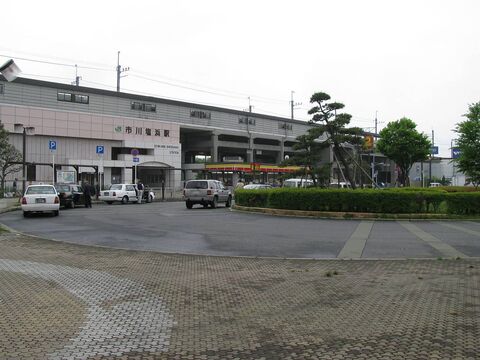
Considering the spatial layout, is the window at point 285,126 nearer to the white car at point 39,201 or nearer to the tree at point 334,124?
the tree at point 334,124

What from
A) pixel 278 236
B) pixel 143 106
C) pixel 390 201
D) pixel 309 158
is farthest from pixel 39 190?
pixel 143 106

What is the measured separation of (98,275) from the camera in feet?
27.3

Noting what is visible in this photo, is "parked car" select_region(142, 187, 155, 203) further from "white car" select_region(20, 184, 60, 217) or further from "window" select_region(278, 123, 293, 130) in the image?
"window" select_region(278, 123, 293, 130)

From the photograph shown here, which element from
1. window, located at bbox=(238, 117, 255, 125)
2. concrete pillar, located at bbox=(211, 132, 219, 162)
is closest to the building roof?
window, located at bbox=(238, 117, 255, 125)

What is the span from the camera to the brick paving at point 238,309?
15.5 ft

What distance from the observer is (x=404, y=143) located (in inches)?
2239

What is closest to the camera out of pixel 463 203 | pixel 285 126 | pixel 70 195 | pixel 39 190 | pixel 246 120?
pixel 463 203

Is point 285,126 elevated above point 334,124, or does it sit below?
above

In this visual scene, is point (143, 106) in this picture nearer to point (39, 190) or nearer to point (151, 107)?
point (151, 107)

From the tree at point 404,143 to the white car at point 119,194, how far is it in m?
34.4

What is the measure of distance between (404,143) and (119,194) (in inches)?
1423

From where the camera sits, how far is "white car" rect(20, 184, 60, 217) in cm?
2144

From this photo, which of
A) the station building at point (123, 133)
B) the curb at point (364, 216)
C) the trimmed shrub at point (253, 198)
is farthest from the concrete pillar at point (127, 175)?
the curb at point (364, 216)

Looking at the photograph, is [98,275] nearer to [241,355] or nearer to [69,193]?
[241,355]
